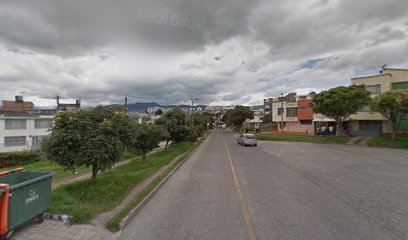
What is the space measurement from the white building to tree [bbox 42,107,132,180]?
26.7 meters

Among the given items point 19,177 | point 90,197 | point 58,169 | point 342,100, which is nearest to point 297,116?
point 342,100

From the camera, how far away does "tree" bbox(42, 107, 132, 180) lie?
6.52 m

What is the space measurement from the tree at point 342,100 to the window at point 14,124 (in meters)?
42.8

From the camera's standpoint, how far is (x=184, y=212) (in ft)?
18.7

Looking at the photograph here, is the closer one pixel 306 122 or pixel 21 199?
pixel 21 199

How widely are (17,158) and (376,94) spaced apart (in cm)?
4478

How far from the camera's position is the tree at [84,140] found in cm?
652

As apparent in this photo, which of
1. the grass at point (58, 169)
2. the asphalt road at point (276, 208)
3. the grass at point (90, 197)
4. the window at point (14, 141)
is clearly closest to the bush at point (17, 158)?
the grass at point (58, 169)

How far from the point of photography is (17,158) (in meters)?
19.5

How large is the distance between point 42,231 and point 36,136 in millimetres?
35523

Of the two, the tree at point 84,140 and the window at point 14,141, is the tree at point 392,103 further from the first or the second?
the window at point 14,141

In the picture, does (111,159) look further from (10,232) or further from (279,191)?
(279,191)

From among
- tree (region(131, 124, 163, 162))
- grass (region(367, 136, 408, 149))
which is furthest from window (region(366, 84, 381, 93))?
tree (region(131, 124, 163, 162))

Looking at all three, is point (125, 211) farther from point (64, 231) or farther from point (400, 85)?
point (400, 85)
